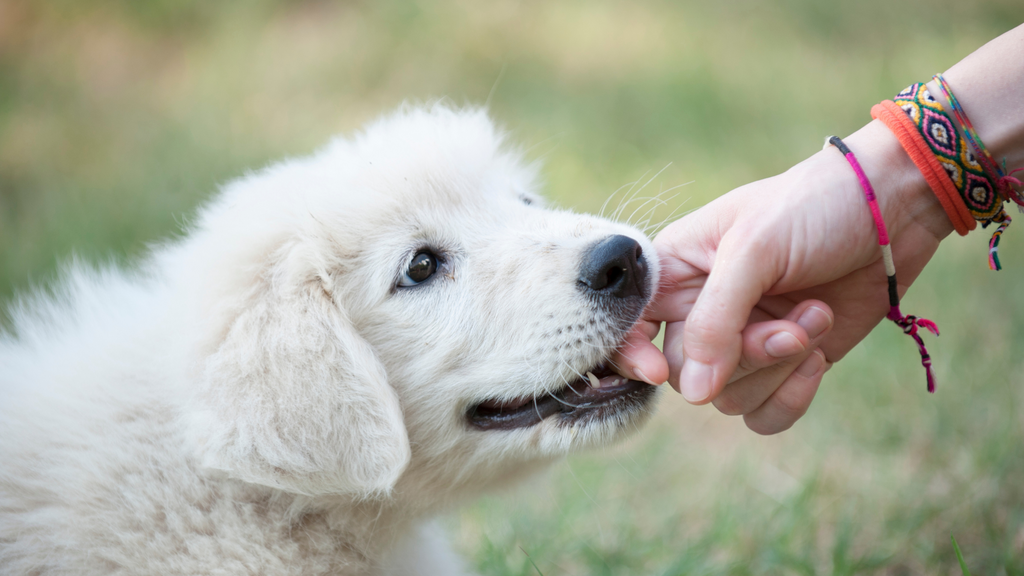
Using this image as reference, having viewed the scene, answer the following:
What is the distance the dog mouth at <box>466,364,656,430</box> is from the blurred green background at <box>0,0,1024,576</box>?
18cm

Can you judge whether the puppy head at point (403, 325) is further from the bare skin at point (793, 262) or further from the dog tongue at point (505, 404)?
the bare skin at point (793, 262)

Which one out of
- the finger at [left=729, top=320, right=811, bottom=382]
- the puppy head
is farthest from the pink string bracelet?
the puppy head

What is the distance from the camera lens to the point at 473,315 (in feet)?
7.17

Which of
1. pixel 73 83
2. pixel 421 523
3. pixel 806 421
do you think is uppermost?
pixel 73 83

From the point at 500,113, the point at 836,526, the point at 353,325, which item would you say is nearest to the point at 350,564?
the point at 353,325

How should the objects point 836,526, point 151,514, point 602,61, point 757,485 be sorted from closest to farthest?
point 151,514
point 836,526
point 757,485
point 602,61

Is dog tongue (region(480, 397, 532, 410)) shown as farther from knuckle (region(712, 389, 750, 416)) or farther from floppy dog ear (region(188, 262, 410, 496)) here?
knuckle (region(712, 389, 750, 416))

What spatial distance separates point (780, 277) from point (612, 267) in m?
0.49

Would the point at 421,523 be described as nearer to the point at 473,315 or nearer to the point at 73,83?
the point at 473,315

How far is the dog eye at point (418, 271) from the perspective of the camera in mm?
2279

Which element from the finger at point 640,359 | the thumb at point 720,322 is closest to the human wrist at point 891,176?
the thumb at point 720,322

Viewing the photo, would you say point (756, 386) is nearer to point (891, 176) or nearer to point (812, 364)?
point (812, 364)

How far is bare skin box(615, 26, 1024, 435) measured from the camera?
1.95m

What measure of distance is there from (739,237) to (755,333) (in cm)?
27
